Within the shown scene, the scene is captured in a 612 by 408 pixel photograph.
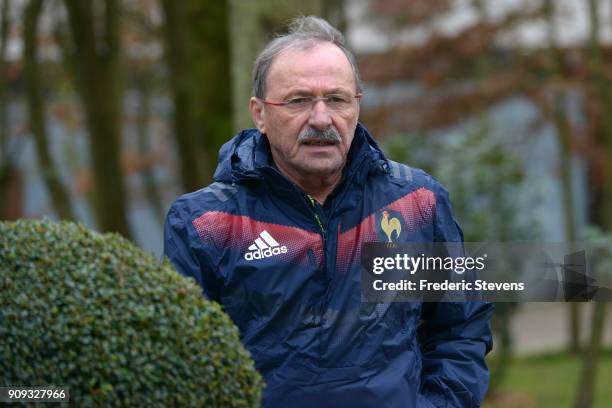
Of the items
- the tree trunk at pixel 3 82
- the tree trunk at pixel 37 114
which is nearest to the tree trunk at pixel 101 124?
the tree trunk at pixel 37 114

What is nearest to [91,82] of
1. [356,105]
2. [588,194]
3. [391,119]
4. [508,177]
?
[508,177]

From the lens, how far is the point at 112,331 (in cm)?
309

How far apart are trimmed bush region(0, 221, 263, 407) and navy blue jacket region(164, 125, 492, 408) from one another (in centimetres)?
32

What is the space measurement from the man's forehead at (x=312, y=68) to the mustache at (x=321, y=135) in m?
0.15

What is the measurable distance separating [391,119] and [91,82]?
5935 millimetres

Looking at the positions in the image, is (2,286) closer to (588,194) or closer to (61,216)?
(61,216)

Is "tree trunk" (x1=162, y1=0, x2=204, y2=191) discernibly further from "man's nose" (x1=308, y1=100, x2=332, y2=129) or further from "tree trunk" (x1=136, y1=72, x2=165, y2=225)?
"tree trunk" (x1=136, y1=72, x2=165, y2=225)

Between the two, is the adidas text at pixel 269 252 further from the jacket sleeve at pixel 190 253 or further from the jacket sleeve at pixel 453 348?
the jacket sleeve at pixel 453 348

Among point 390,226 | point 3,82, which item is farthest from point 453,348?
point 3,82

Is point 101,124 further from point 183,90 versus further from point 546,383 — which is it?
point 546,383

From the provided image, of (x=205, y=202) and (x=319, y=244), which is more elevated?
(x=205, y=202)

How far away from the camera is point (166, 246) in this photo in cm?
370

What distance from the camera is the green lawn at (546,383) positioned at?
12789 millimetres

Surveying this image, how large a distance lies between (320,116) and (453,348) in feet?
2.85
